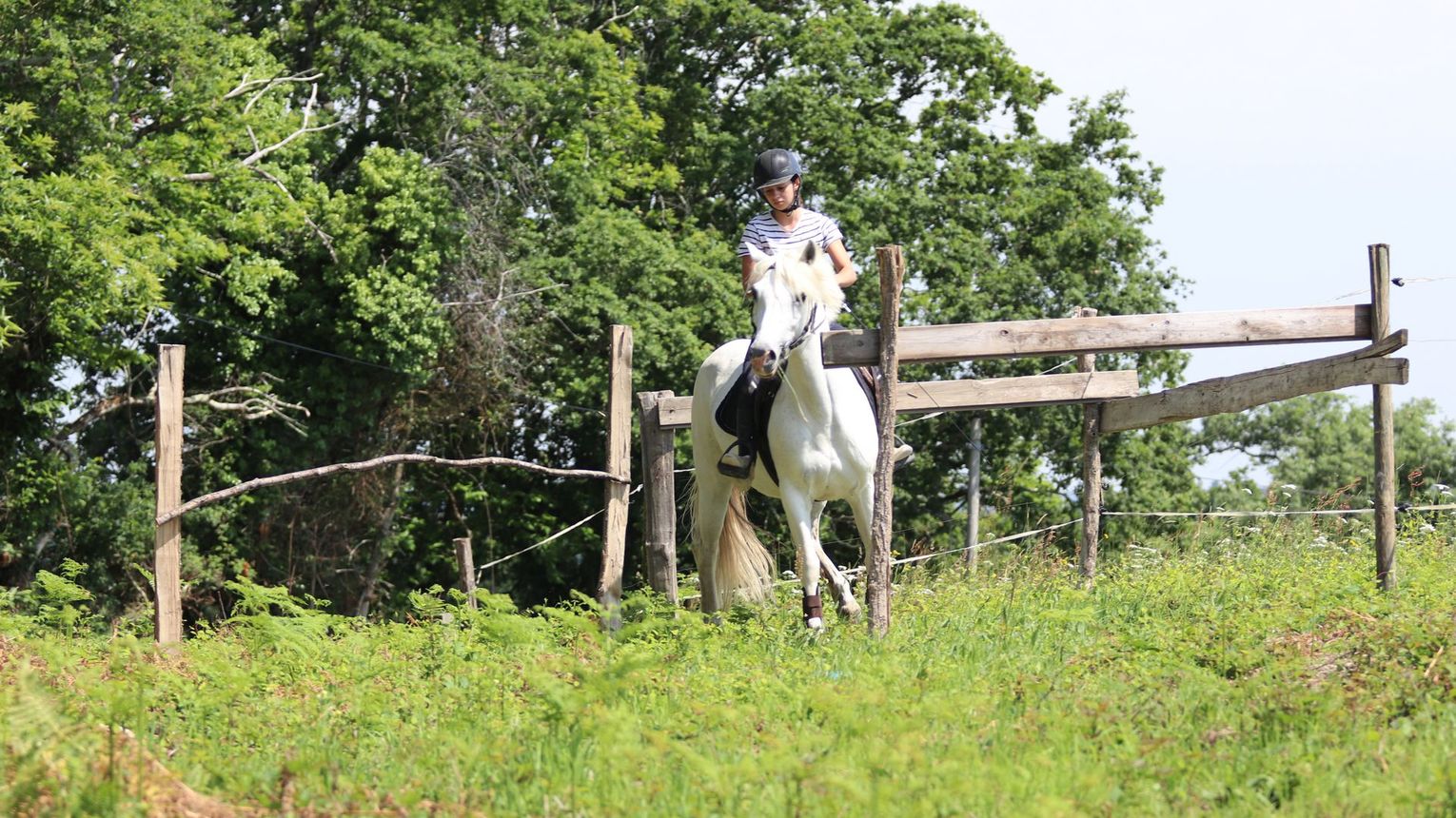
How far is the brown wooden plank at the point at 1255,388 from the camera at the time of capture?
8.69 meters

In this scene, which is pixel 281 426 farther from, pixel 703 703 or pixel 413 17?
pixel 703 703

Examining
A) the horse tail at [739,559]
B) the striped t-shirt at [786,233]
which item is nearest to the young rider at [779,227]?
the striped t-shirt at [786,233]

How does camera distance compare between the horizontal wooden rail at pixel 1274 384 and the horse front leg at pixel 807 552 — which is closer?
the horizontal wooden rail at pixel 1274 384

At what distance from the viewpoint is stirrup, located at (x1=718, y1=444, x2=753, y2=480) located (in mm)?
10086

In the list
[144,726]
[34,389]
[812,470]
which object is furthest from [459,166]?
[144,726]

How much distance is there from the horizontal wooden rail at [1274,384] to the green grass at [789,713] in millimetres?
1189

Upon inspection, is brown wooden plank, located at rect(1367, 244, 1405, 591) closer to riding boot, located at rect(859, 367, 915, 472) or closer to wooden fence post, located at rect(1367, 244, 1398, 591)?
wooden fence post, located at rect(1367, 244, 1398, 591)

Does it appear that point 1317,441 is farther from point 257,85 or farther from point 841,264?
point 841,264

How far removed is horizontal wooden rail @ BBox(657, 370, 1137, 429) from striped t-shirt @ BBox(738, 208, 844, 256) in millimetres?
2166

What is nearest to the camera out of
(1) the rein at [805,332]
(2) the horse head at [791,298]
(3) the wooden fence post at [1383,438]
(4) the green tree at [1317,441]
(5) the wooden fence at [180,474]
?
(2) the horse head at [791,298]

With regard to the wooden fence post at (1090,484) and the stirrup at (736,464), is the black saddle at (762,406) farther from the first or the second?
the wooden fence post at (1090,484)

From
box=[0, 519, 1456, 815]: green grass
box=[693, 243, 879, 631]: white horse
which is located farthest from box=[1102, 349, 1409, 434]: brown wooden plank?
box=[693, 243, 879, 631]: white horse

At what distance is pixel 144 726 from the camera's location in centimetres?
609

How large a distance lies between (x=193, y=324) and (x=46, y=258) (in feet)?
22.9
